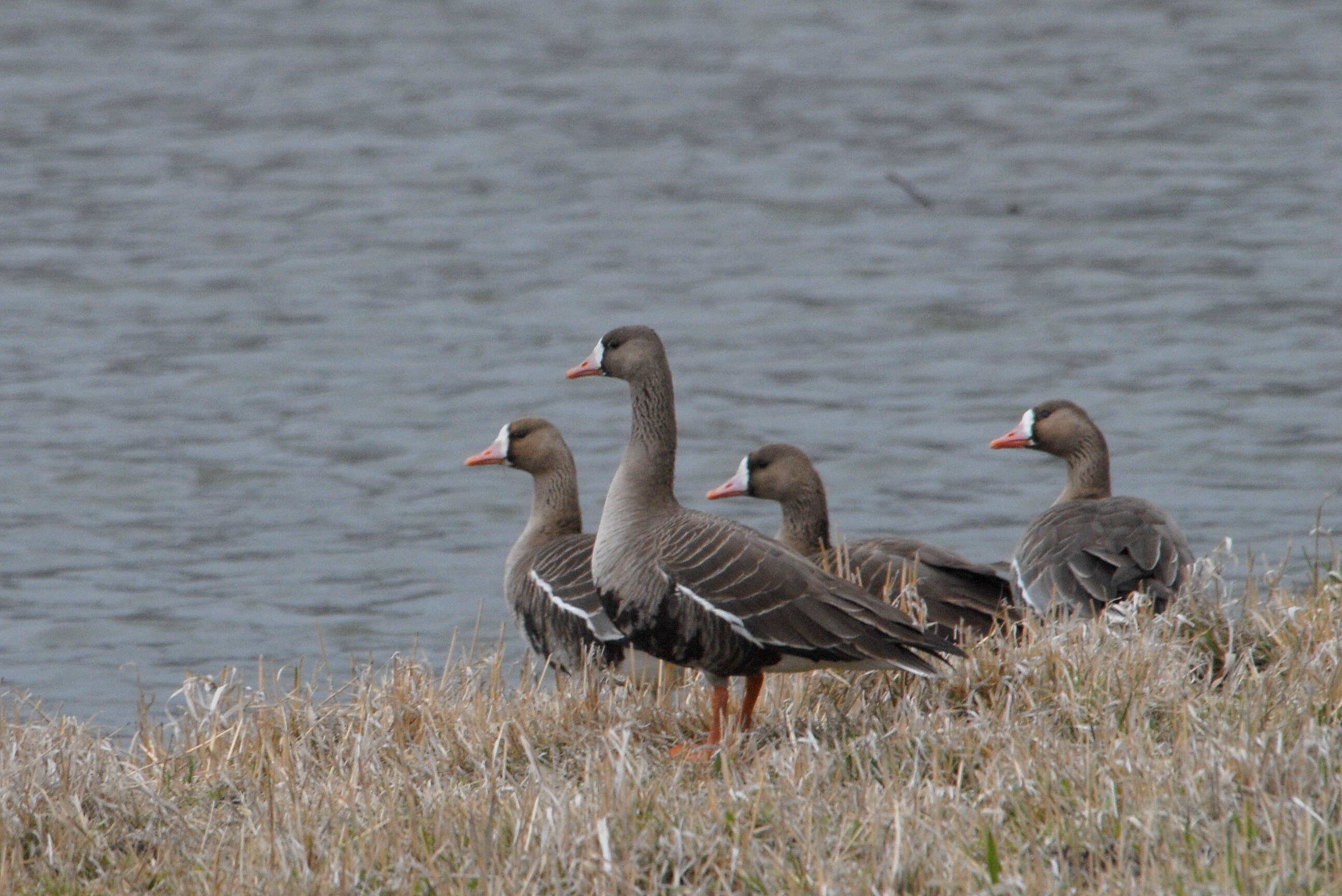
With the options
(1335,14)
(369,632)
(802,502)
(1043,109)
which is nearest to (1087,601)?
(802,502)

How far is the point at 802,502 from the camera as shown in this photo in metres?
9.80

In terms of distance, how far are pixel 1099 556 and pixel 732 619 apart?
2.69 metres

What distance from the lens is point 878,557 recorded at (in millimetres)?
8648

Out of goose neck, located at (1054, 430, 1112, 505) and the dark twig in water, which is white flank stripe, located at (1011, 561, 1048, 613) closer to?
goose neck, located at (1054, 430, 1112, 505)

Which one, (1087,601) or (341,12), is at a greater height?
(341,12)

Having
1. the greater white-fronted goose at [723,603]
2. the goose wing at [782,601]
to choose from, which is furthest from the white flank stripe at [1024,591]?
A: the goose wing at [782,601]

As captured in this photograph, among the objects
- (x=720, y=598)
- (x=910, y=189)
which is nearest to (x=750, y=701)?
(x=720, y=598)

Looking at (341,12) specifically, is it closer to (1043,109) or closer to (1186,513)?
(1043,109)

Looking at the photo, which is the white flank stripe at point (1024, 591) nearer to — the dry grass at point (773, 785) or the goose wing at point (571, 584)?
the dry grass at point (773, 785)

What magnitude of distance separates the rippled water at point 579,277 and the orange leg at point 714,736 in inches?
175

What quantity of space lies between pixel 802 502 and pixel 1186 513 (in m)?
4.48

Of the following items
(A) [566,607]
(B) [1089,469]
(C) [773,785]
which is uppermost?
(C) [773,785]

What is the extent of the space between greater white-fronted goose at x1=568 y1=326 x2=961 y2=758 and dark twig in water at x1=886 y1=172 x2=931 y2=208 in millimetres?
14894

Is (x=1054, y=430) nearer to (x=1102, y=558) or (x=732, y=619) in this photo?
(x=1102, y=558)
